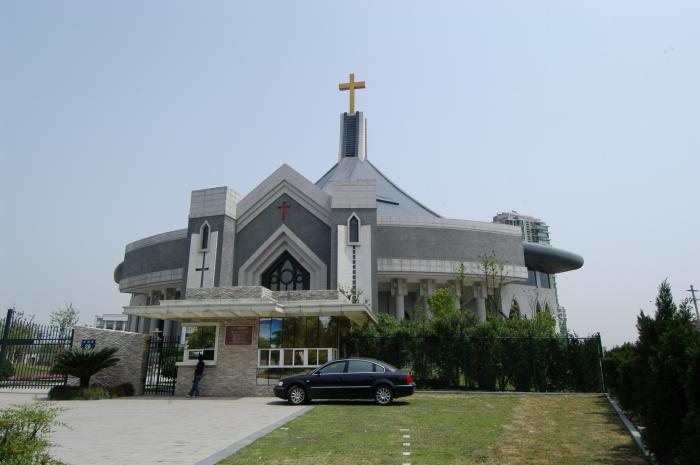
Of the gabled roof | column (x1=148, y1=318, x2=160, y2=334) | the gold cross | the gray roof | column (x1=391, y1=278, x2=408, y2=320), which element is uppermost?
the gold cross

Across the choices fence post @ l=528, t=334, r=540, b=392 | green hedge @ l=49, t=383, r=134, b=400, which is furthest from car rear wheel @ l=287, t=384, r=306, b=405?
fence post @ l=528, t=334, r=540, b=392

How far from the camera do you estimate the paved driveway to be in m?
8.23

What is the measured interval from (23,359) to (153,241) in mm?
23990

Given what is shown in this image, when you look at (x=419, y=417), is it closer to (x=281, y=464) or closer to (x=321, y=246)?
(x=281, y=464)

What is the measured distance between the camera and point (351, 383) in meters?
15.2

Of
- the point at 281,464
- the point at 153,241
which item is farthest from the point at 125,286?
the point at 281,464

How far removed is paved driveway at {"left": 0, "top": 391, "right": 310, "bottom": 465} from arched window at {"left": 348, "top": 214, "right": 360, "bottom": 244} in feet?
50.5

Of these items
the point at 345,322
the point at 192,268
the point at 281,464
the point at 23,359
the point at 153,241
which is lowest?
the point at 281,464

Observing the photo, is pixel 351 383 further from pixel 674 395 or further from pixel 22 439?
pixel 22 439

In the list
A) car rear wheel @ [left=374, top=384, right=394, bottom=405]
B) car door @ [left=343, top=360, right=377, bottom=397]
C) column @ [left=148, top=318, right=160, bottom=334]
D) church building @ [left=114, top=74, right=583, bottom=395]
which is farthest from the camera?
column @ [left=148, top=318, right=160, bottom=334]

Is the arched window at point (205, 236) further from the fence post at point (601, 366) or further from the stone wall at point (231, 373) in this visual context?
the fence post at point (601, 366)

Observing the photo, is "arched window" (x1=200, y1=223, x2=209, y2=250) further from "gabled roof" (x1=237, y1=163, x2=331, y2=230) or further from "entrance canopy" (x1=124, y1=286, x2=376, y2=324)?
"entrance canopy" (x1=124, y1=286, x2=376, y2=324)

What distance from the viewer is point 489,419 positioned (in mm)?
12352

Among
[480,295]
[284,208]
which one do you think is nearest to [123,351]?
[284,208]
